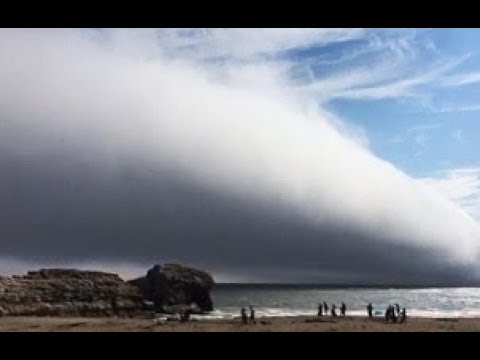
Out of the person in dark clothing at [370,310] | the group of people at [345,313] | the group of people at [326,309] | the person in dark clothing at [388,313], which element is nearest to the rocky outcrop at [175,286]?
the group of people at [345,313]

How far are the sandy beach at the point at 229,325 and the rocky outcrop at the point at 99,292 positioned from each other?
4.4 inches

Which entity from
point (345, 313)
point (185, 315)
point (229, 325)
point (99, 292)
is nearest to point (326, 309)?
point (345, 313)

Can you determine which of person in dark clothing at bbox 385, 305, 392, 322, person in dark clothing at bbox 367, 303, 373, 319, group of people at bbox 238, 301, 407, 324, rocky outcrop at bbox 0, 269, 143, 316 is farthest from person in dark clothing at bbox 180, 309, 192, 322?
person in dark clothing at bbox 385, 305, 392, 322

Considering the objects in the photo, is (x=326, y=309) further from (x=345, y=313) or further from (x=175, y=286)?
(x=175, y=286)

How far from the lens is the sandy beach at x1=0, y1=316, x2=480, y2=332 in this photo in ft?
19.3

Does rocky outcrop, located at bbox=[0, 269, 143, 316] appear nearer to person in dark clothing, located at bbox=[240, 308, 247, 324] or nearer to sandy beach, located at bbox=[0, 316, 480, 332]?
sandy beach, located at bbox=[0, 316, 480, 332]

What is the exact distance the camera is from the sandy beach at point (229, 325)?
5883mm

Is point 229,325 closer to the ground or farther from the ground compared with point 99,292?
closer to the ground

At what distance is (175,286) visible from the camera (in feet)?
20.0

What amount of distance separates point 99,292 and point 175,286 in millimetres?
555

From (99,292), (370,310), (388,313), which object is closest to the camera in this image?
(388,313)
